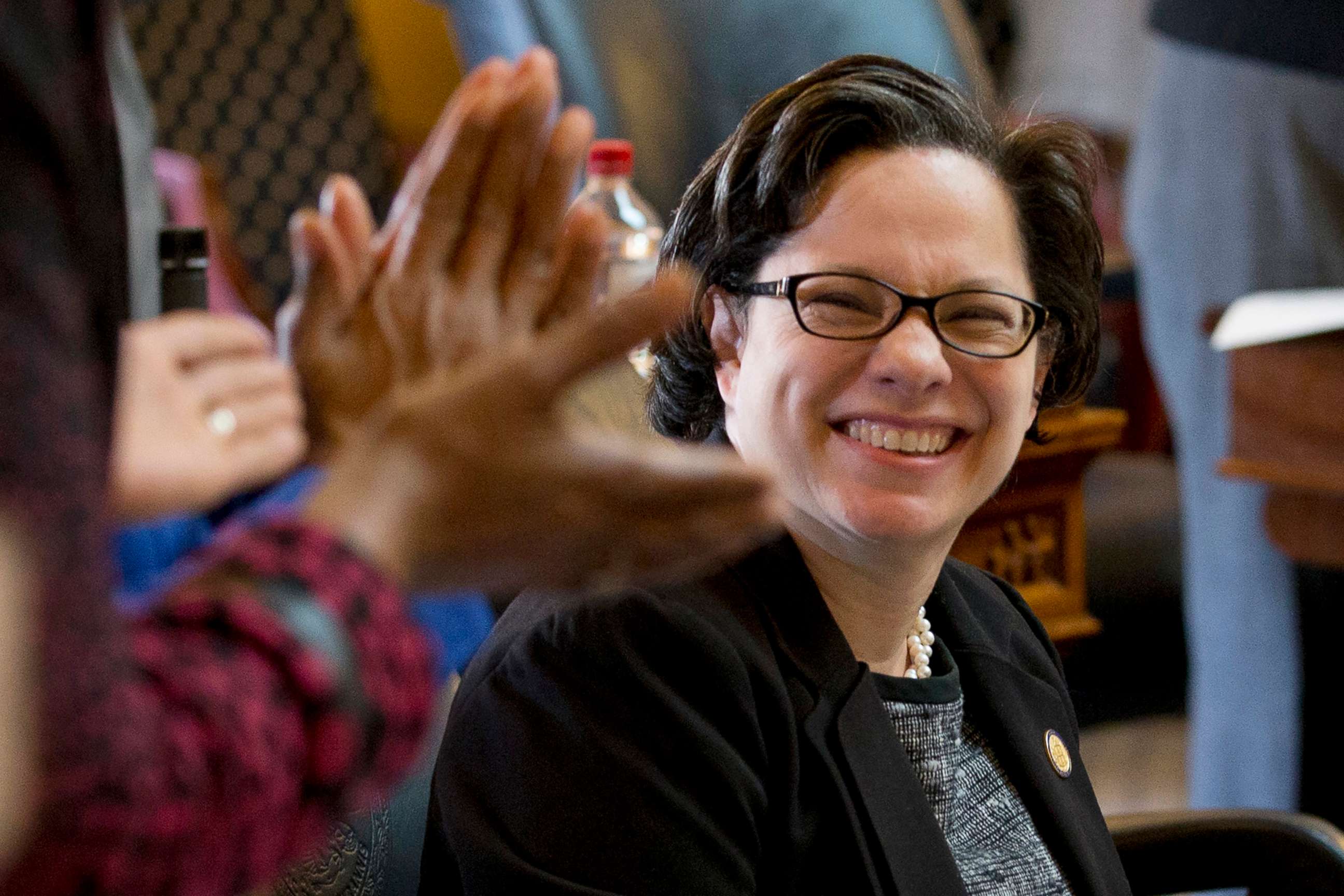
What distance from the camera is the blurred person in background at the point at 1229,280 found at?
2.18 metres

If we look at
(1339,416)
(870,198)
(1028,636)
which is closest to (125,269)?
(870,198)

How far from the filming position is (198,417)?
0.50 meters

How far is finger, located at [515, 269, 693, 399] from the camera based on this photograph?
0.48 m

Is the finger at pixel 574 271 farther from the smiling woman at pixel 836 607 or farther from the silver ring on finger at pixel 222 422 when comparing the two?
the smiling woman at pixel 836 607

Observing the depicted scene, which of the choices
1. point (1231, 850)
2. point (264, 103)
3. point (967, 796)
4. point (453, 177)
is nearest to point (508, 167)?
point (453, 177)

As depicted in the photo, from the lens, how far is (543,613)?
1.00 metres

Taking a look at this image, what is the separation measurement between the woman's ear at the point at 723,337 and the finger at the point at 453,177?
64 cm

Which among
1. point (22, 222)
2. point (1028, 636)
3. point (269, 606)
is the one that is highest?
point (22, 222)

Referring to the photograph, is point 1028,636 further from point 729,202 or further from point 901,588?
point 729,202

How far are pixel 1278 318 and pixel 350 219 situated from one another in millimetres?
1774

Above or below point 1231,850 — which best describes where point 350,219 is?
above

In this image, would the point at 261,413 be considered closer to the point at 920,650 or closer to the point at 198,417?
the point at 198,417

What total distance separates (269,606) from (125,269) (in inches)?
4.2

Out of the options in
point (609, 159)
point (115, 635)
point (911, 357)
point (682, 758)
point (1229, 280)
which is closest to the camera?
point (115, 635)
